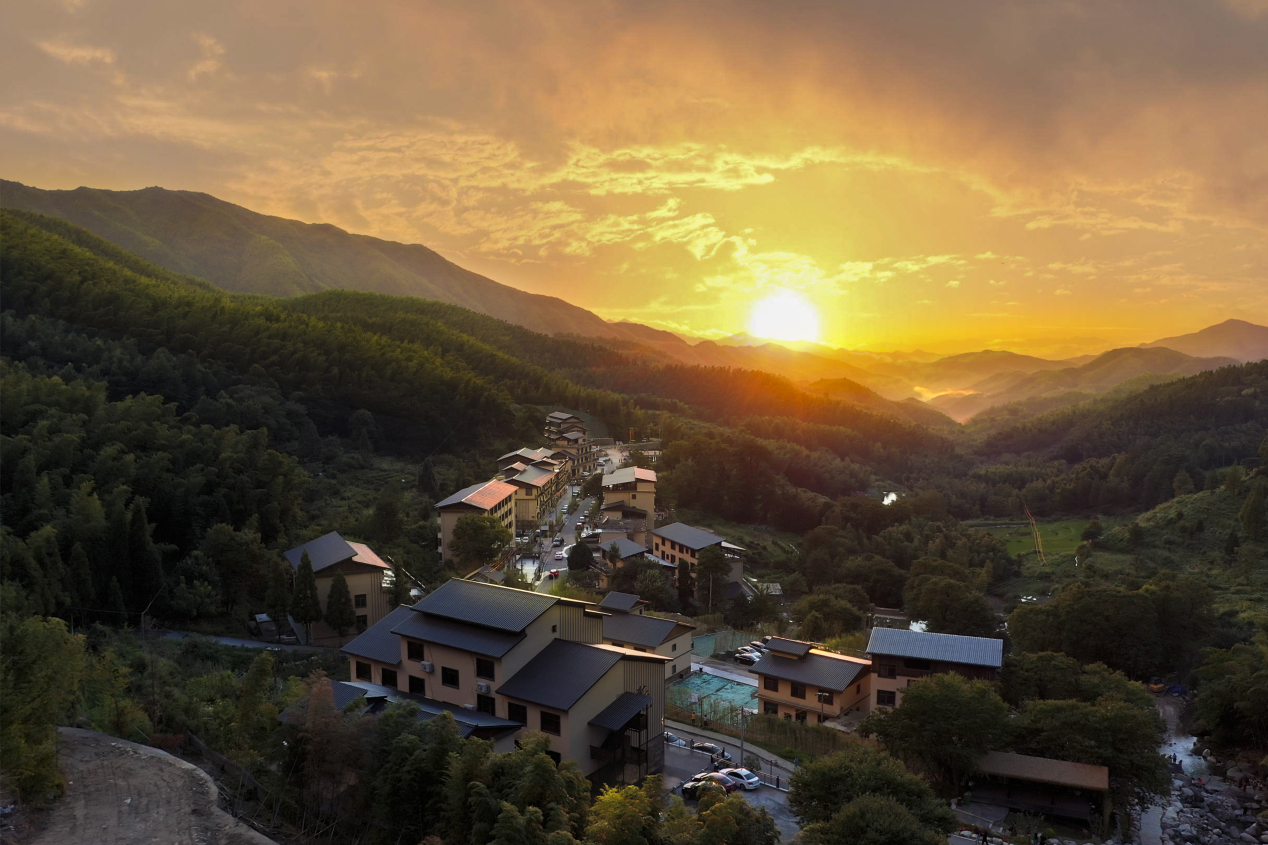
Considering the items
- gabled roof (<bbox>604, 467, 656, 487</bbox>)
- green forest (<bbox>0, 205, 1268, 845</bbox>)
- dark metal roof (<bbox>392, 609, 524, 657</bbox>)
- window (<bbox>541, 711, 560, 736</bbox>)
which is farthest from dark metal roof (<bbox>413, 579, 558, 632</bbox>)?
gabled roof (<bbox>604, 467, 656, 487</bbox>)

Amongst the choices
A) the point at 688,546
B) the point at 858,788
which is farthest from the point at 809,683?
the point at 688,546

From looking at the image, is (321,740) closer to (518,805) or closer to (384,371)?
(518,805)

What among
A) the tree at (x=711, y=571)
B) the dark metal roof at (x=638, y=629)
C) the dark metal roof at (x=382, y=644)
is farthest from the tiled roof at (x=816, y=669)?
the tree at (x=711, y=571)

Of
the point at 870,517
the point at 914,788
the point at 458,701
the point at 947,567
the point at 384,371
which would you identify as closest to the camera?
the point at 914,788

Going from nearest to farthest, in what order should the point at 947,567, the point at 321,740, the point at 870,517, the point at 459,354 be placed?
1. the point at 321,740
2. the point at 947,567
3. the point at 870,517
4. the point at 459,354

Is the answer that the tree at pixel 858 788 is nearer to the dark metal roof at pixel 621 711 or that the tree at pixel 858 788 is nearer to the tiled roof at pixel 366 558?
the dark metal roof at pixel 621 711

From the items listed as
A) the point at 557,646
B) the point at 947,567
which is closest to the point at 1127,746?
the point at 557,646
